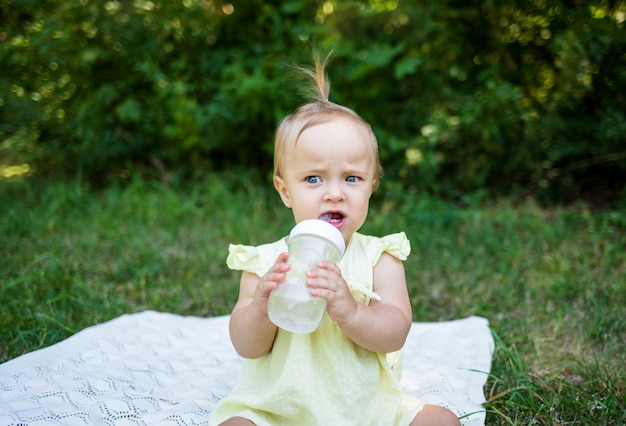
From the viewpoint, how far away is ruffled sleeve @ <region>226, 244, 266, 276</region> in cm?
163

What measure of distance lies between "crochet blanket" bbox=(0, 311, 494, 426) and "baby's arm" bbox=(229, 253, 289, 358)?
1.01ft

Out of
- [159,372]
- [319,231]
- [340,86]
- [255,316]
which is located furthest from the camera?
[340,86]

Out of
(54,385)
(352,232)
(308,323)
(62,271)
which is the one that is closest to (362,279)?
(352,232)

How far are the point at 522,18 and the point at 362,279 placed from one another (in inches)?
118

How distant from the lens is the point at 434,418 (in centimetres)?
154

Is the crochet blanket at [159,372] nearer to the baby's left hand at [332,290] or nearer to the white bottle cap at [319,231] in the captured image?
the baby's left hand at [332,290]

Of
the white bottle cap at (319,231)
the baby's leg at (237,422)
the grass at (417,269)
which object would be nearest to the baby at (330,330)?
the baby's leg at (237,422)

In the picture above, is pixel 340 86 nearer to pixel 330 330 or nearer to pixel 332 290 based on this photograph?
pixel 330 330

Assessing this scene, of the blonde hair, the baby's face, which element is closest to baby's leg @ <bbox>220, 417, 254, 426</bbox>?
the baby's face

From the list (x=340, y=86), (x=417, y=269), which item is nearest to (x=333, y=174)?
(x=417, y=269)

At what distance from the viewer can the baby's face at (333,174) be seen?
1546 millimetres

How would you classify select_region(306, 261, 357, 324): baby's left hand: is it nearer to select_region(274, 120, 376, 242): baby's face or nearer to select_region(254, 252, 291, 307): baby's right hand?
select_region(254, 252, 291, 307): baby's right hand

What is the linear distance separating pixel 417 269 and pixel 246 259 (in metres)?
1.60

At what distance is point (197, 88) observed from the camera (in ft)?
14.9
